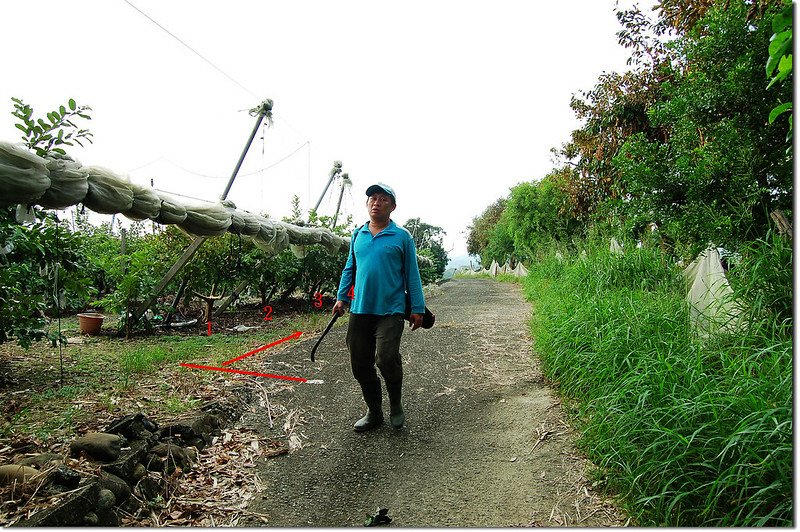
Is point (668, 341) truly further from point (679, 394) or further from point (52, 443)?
point (52, 443)

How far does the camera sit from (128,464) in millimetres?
2715

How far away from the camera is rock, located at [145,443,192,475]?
2908 mm

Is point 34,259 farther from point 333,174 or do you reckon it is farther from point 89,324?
point 333,174

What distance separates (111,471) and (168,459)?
379 mm

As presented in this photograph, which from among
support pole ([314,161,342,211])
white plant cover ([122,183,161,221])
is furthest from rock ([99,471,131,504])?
support pole ([314,161,342,211])

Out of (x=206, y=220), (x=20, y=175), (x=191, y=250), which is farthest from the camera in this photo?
(x=191, y=250)

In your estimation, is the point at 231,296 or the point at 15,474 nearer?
the point at 15,474

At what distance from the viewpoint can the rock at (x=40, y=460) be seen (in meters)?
2.66

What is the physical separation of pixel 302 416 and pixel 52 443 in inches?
65.8

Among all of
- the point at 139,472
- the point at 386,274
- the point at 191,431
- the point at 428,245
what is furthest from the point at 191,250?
the point at 428,245

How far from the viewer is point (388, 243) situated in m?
3.56

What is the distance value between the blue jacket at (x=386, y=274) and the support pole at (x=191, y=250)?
4.04 m

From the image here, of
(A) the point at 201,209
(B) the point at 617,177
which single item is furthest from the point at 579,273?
(A) the point at 201,209

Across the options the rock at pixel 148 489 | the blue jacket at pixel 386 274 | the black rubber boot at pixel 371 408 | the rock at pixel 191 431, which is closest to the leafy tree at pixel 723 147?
the blue jacket at pixel 386 274
